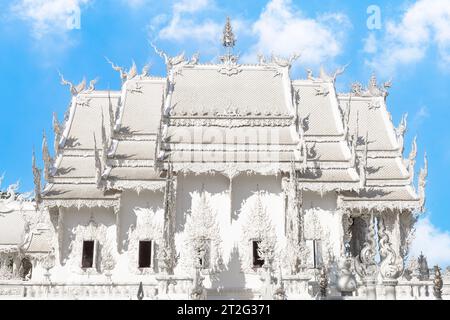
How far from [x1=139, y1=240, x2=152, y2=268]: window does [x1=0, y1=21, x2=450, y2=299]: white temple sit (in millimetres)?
34

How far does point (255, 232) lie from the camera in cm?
1947

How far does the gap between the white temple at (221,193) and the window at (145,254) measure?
0.03 m

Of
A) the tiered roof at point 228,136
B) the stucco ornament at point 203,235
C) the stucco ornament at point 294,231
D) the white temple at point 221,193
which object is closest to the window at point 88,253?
the white temple at point 221,193

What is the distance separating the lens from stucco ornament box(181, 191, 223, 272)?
750 inches

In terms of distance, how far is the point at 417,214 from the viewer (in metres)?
21.1

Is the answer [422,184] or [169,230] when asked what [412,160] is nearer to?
[422,184]

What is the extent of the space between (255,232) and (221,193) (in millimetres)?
1766

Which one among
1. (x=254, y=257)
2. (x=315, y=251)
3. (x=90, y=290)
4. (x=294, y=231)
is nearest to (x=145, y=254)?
(x=254, y=257)

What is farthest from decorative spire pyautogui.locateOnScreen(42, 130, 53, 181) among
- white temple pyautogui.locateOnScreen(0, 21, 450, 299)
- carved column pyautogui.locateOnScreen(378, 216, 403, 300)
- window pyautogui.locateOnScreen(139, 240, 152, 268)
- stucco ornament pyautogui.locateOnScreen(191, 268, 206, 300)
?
carved column pyautogui.locateOnScreen(378, 216, 403, 300)

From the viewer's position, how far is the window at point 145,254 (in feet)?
64.6

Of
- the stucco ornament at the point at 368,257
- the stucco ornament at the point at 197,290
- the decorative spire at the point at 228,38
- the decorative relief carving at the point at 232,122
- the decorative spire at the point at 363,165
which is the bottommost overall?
the stucco ornament at the point at 197,290

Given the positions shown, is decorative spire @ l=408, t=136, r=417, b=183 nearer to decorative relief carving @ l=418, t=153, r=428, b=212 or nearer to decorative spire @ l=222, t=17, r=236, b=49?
decorative relief carving @ l=418, t=153, r=428, b=212

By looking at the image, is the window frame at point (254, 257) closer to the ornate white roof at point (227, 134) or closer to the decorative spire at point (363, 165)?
the ornate white roof at point (227, 134)

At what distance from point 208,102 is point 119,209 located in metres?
5.25
